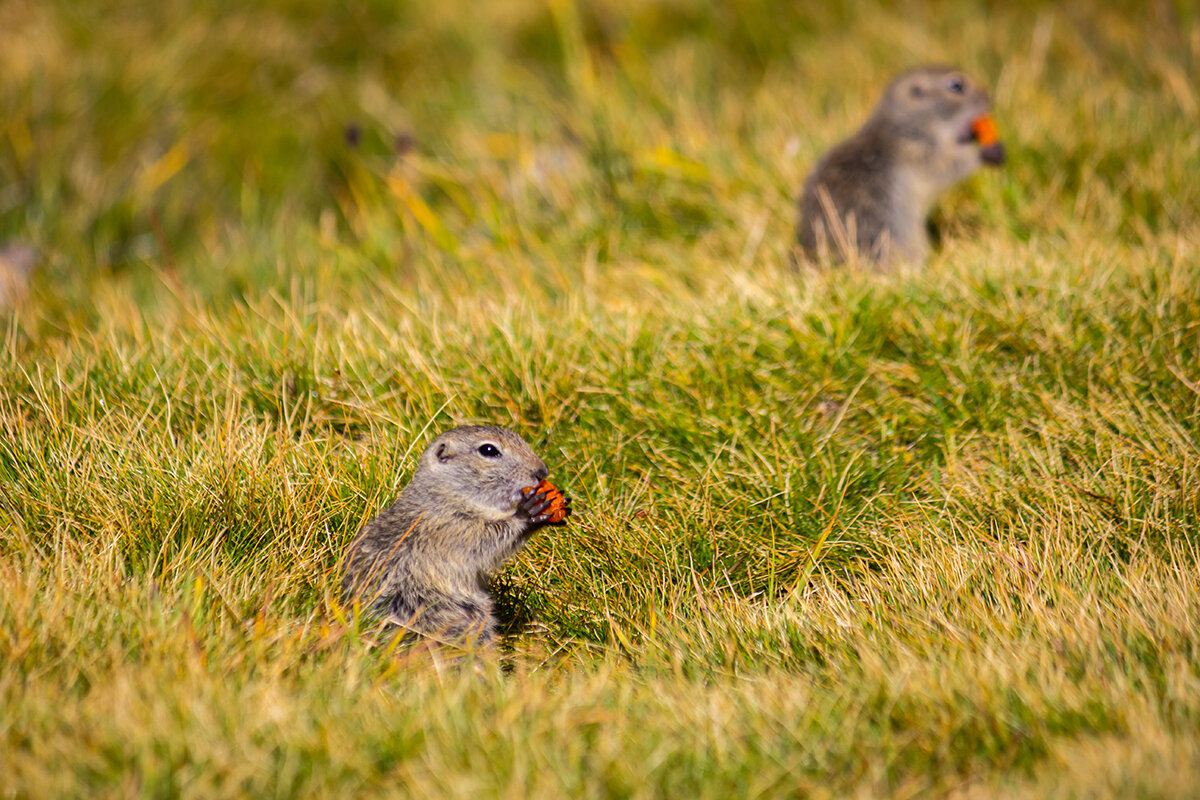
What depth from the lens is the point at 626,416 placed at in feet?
13.0

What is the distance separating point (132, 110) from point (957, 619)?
6.79 meters

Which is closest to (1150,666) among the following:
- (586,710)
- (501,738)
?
(586,710)

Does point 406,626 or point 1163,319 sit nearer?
point 406,626

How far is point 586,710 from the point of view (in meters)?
2.52

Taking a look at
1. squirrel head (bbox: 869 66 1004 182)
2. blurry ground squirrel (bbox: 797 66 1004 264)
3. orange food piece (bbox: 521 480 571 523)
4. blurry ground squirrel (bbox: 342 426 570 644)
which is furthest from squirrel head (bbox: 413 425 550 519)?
squirrel head (bbox: 869 66 1004 182)

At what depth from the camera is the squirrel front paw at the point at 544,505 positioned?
125 inches

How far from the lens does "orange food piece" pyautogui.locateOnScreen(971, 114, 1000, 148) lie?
5.19 meters

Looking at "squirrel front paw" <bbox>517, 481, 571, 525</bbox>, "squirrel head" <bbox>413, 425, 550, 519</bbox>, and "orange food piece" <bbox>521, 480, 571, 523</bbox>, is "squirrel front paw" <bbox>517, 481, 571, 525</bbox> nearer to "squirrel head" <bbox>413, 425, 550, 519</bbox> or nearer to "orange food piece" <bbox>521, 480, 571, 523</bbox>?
"orange food piece" <bbox>521, 480, 571, 523</bbox>

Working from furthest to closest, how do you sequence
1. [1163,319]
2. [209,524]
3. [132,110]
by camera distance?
[132,110]
[1163,319]
[209,524]

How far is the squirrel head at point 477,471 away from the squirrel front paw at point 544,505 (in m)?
0.12

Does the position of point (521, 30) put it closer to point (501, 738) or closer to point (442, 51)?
point (442, 51)

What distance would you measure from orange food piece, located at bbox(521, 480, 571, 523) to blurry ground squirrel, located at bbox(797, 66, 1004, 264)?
7.17 feet

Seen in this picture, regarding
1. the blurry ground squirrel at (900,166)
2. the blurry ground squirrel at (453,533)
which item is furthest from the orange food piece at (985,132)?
the blurry ground squirrel at (453,533)

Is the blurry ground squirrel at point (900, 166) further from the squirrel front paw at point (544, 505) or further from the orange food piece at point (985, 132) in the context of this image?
the squirrel front paw at point (544, 505)
